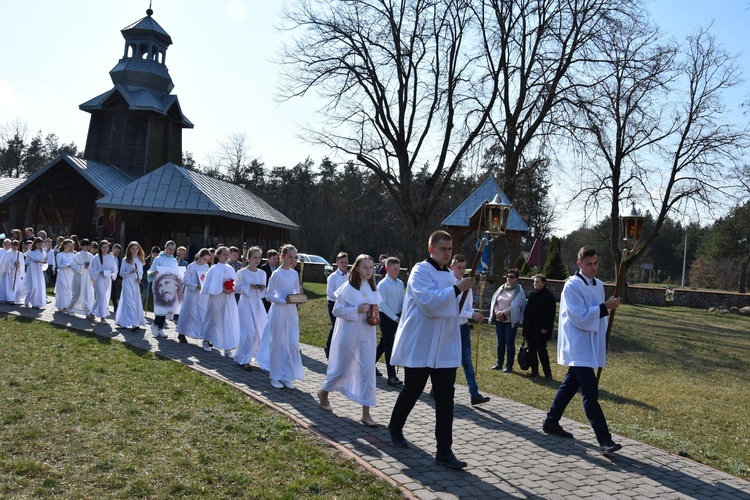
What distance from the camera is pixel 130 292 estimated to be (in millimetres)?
14094

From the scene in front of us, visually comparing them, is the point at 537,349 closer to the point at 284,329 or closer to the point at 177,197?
the point at 284,329

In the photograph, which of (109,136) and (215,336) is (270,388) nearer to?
(215,336)

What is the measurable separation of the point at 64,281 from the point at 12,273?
2224mm

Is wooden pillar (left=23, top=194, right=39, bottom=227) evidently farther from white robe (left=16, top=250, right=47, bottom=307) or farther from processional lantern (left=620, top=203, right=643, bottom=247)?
processional lantern (left=620, top=203, right=643, bottom=247)

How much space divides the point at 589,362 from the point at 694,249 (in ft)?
256

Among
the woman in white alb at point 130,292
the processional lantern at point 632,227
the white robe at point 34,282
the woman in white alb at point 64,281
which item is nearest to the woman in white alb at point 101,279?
the woman in white alb at point 130,292

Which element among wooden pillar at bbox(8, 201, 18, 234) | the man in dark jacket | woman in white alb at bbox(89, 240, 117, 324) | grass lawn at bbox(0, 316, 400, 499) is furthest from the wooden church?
grass lawn at bbox(0, 316, 400, 499)

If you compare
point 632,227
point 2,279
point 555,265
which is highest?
point 555,265

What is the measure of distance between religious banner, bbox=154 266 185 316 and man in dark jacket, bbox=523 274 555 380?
7.12 meters

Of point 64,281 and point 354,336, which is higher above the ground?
point 354,336

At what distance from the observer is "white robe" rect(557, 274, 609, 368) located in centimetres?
731

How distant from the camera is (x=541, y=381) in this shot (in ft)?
39.3

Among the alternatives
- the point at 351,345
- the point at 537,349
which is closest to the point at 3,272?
the point at 351,345

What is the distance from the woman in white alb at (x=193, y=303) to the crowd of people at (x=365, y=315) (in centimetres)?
2
